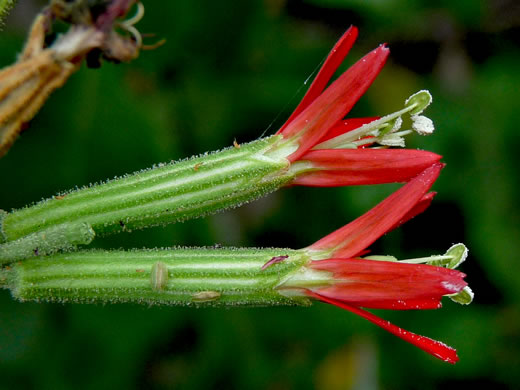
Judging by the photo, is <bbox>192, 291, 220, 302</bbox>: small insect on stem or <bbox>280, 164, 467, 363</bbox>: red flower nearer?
<bbox>280, 164, 467, 363</bbox>: red flower

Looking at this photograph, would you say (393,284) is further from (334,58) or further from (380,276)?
(334,58)

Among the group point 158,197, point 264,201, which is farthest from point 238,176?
point 264,201

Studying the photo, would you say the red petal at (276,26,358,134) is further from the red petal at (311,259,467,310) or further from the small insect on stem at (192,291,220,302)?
the small insect on stem at (192,291,220,302)

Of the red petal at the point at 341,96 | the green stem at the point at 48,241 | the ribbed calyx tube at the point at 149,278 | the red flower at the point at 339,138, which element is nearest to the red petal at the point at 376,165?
the red flower at the point at 339,138

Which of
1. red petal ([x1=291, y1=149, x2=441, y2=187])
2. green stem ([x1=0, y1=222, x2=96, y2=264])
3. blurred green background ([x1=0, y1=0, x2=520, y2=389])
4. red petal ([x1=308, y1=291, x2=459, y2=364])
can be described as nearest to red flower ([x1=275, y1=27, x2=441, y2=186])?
red petal ([x1=291, y1=149, x2=441, y2=187])

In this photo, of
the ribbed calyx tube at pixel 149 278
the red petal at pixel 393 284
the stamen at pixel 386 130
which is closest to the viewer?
the red petal at pixel 393 284

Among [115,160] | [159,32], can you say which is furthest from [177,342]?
[159,32]

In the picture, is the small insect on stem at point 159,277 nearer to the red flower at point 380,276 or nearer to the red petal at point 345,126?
the red flower at point 380,276
